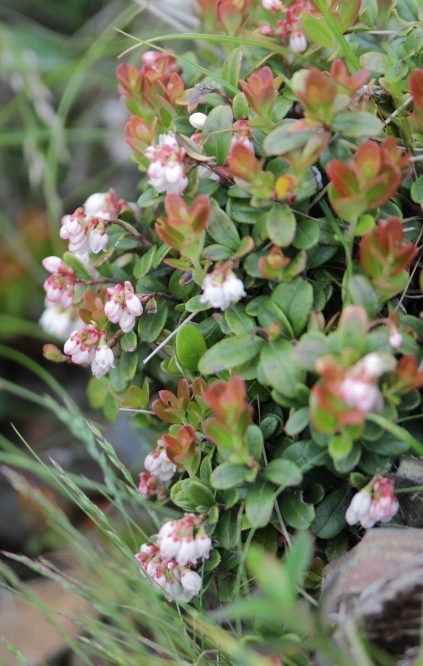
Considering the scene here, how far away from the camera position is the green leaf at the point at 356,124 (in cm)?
87

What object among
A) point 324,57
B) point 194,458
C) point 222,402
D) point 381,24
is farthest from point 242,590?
point 381,24

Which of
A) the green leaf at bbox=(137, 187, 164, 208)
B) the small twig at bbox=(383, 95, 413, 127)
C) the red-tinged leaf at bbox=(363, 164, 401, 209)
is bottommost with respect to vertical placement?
the green leaf at bbox=(137, 187, 164, 208)

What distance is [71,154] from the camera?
2457 millimetres

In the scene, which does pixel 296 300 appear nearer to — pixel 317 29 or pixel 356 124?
pixel 356 124

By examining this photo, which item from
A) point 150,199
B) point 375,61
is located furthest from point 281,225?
point 375,61

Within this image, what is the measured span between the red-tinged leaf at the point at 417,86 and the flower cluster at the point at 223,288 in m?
0.36

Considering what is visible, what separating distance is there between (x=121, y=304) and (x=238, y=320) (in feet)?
0.65

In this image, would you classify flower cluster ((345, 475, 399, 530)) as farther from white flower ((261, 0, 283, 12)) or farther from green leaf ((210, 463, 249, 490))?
white flower ((261, 0, 283, 12))

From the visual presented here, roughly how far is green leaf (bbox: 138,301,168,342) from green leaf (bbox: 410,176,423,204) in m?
0.42

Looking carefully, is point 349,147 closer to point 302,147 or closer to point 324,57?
point 302,147

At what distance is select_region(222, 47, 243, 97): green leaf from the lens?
1.08 meters

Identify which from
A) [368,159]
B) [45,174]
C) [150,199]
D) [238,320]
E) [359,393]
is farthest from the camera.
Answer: [45,174]

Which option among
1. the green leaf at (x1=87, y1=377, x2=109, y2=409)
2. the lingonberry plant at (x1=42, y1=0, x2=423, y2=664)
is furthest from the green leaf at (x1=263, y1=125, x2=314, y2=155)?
the green leaf at (x1=87, y1=377, x2=109, y2=409)

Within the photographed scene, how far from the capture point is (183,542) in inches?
35.4
